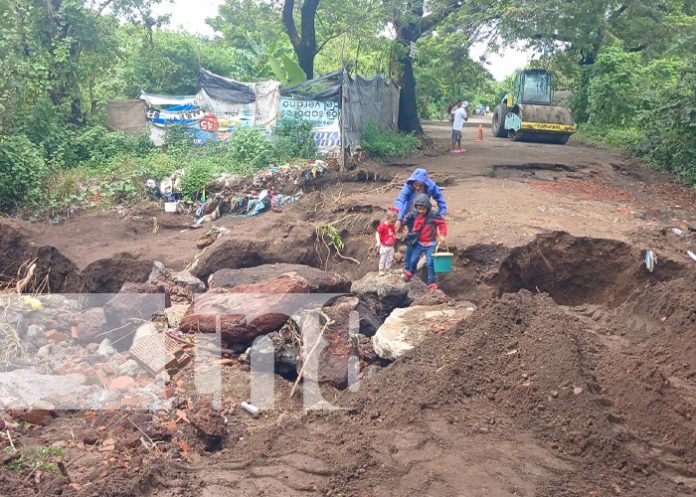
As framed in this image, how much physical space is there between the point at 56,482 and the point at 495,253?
629 centimetres

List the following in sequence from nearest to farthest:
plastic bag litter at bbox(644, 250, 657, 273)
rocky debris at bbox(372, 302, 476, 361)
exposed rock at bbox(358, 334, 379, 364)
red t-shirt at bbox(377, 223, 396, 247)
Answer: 1. rocky debris at bbox(372, 302, 476, 361)
2. exposed rock at bbox(358, 334, 379, 364)
3. red t-shirt at bbox(377, 223, 396, 247)
4. plastic bag litter at bbox(644, 250, 657, 273)

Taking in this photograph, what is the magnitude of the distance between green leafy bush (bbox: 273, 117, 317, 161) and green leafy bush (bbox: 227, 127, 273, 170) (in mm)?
222

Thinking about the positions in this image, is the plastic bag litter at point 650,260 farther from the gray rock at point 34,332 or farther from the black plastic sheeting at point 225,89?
the black plastic sheeting at point 225,89

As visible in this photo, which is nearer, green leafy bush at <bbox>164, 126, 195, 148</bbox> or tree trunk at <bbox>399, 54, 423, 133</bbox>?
green leafy bush at <bbox>164, 126, 195, 148</bbox>

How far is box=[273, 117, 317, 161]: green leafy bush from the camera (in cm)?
1497

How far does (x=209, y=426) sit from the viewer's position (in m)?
5.11

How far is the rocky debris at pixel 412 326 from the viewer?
6258 mm

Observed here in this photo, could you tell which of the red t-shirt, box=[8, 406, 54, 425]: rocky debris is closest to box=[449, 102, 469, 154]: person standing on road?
the red t-shirt

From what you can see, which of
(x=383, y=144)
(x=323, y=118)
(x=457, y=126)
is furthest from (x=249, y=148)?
(x=457, y=126)

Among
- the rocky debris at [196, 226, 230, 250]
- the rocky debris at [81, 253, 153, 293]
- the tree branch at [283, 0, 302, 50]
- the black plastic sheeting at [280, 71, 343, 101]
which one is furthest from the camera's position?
the tree branch at [283, 0, 302, 50]

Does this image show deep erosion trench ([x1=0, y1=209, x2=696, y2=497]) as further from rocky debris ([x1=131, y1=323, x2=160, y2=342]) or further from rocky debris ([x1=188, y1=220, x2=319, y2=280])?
rocky debris ([x1=188, y1=220, x2=319, y2=280])

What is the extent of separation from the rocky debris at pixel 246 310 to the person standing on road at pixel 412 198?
6.31ft

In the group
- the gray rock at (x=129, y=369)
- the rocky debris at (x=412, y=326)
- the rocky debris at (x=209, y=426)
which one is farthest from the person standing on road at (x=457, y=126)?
the rocky debris at (x=209, y=426)

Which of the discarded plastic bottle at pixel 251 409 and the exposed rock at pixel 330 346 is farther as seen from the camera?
the exposed rock at pixel 330 346
